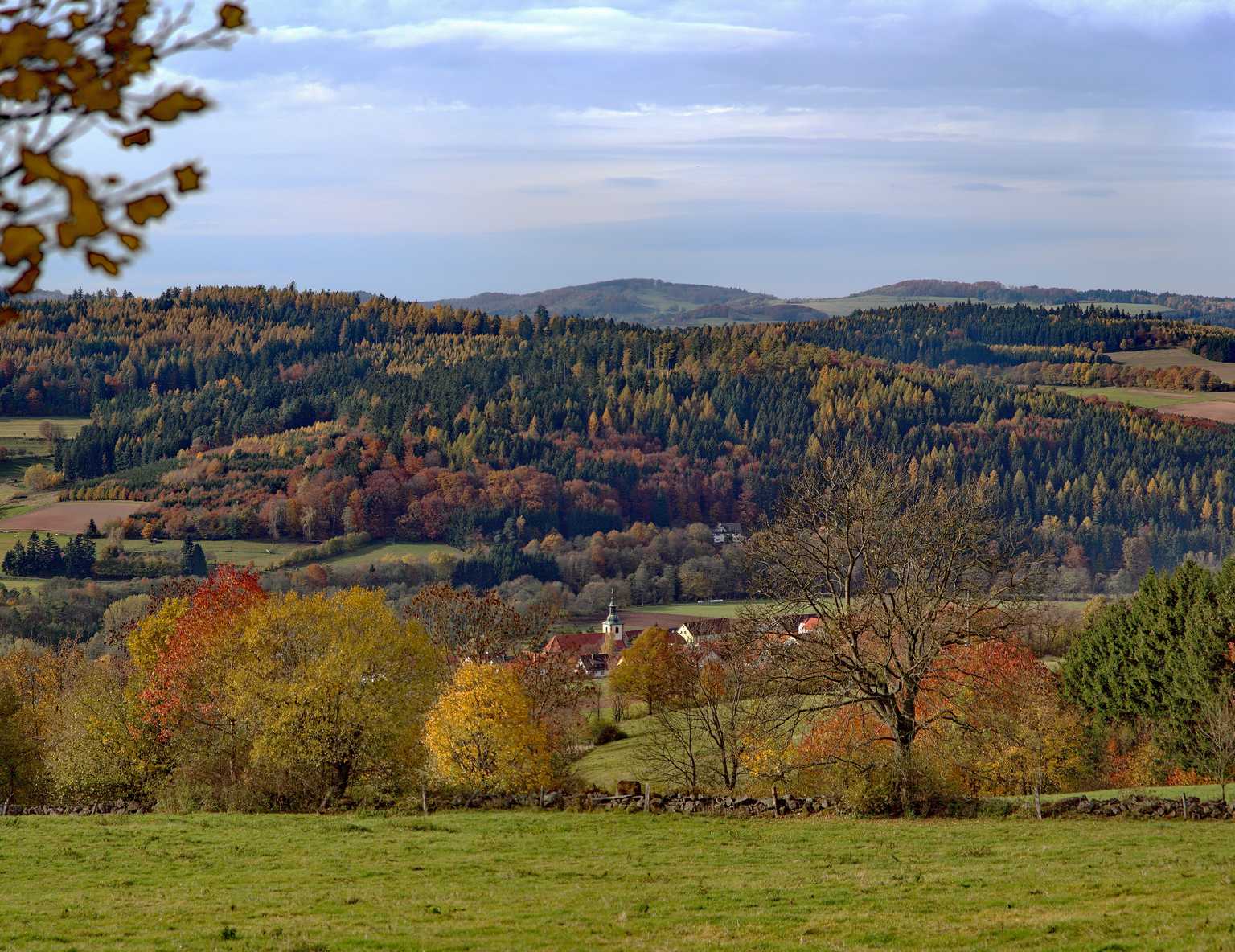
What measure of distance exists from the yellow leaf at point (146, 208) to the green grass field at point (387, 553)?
449 ft

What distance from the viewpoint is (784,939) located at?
1350cm

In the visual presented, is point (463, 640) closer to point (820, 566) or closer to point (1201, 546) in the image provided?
point (820, 566)

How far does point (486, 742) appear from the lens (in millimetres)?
36156

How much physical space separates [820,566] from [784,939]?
1620 cm

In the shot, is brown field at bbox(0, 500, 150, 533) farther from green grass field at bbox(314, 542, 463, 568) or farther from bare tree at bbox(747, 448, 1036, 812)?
bare tree at bbox(747, 448, 1036, 812)

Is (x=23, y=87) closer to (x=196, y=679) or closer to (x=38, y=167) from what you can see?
(x=38, y=167)

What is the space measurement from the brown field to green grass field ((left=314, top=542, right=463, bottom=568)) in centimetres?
3197

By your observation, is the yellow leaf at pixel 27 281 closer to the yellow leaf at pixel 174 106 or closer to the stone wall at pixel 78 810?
the yellow leaf at pixel 174 106

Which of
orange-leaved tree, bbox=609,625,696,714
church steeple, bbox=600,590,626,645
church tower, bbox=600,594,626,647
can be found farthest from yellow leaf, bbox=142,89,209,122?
church steeple, bbox=600,590,626,645

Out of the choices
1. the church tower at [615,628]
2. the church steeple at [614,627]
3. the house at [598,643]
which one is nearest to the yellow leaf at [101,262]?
the house at [598,643]

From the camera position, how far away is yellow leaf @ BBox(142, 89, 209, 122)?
A: 435 cm

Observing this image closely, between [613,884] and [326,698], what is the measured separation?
17.6 meters

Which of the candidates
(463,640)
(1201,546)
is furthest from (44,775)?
(1201,546)

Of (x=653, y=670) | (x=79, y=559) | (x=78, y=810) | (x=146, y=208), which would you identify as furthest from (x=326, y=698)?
(x=79, y=559)
